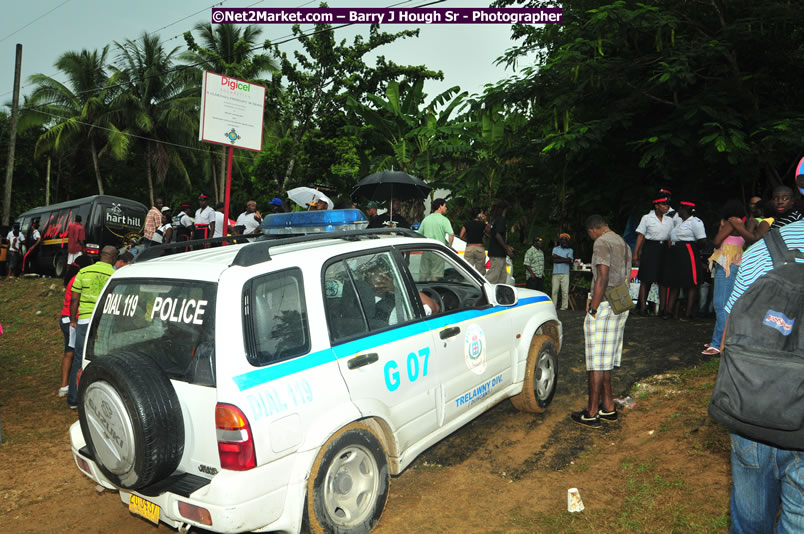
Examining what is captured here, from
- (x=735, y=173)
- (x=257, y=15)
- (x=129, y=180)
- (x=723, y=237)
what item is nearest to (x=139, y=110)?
(x=129, y=180)

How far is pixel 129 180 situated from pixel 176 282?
133 ft

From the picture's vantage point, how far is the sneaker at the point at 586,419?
206 inches

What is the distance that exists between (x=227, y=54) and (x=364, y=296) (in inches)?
1155

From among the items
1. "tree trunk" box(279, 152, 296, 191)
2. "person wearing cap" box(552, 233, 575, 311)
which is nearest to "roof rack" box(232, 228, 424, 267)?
"person wearing cap" box(552, 233, 575, 311)

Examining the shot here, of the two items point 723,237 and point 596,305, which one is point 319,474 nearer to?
point 596,305

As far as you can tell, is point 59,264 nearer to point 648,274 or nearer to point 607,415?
point 648,274

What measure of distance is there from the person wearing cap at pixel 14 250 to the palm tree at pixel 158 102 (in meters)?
13.6

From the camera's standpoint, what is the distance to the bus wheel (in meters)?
17.2

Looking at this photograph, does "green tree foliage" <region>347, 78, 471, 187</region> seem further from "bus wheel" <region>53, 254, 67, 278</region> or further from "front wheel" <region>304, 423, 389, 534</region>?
"front wheel" <region>304, 423, 389, 534</region>

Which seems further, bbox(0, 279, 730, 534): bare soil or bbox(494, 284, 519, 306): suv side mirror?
bbox(494, 284, 519, 306): suv side mirror

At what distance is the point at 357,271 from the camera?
3768 mm

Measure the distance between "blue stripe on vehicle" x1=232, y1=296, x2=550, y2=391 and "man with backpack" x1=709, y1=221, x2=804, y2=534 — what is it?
76.6 inches

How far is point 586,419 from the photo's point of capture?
17.2ft

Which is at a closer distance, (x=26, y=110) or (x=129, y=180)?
(x=26, y=110)
